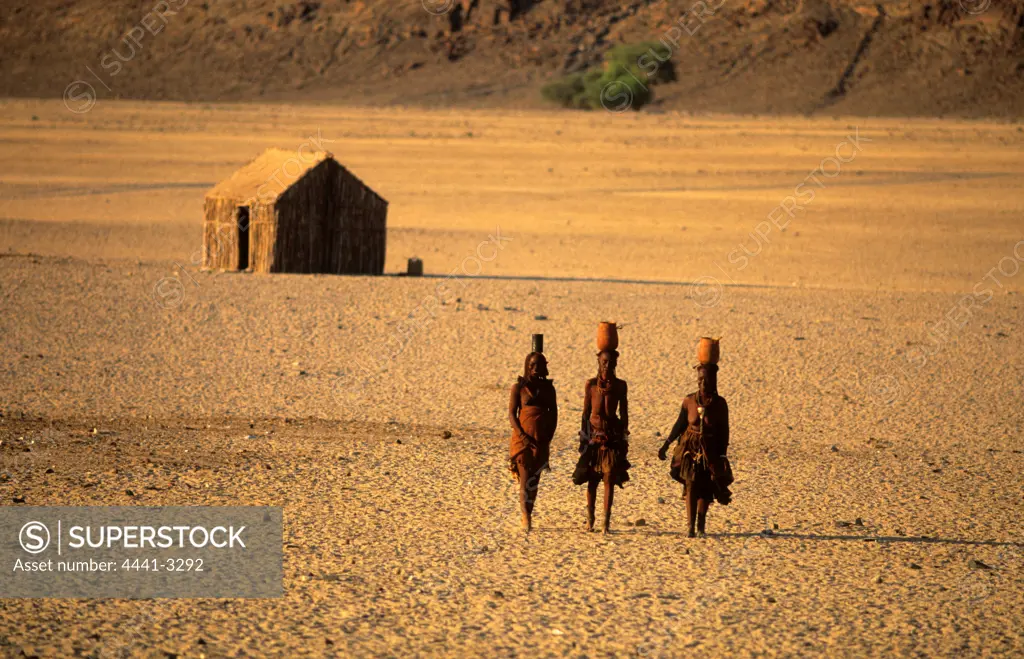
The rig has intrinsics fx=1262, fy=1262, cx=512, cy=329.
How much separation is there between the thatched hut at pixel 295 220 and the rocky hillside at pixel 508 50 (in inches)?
2786

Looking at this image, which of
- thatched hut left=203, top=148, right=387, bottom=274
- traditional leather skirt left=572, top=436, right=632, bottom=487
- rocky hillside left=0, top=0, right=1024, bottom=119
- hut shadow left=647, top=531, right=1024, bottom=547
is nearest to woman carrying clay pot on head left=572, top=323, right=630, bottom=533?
traditional leather skirt left=572, top=436, right=632, bottom=487

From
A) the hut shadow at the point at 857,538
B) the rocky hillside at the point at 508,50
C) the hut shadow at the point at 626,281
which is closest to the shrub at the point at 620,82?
the rocky hillside at the point at 508,50

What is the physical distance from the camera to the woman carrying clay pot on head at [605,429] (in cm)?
714

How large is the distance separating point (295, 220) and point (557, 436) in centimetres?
792

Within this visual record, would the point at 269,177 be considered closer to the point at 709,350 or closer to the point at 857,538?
the point at 709,350

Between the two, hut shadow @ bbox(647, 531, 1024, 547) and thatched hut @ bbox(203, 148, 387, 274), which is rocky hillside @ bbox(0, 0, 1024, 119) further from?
hut shadow @ bbox(647, 531, 1024, 547)

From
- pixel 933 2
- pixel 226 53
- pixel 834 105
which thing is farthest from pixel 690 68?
pixel 226 53

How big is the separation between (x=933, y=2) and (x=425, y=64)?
1631 inches

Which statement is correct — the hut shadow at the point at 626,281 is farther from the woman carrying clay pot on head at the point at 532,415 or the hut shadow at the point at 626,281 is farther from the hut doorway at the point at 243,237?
the woman carrying clay pot on head at the point at 532,415

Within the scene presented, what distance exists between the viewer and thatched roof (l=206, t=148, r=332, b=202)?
1672 centimetres

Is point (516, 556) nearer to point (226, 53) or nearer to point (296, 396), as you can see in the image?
point (296, 396)

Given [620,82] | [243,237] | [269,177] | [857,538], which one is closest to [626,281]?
[269,177]

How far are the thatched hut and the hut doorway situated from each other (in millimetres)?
13

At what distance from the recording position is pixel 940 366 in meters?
13.0
